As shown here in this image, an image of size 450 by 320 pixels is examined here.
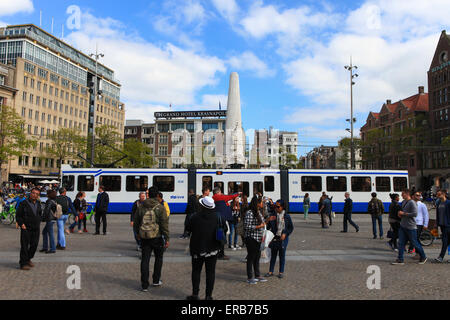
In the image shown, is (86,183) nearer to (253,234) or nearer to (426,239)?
(253,234)

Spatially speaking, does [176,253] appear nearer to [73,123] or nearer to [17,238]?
[17,238]

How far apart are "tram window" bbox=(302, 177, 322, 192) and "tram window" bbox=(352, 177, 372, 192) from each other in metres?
2.30

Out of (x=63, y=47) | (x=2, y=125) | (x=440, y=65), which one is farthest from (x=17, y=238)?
(x=63, y=47)

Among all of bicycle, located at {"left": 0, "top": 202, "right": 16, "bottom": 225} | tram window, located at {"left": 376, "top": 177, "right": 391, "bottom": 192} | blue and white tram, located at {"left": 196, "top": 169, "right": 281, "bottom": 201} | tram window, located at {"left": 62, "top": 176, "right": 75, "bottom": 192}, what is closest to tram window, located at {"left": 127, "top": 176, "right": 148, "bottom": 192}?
blue and white tram, located at {"left": 196, "top": 169, "right": 281, "bottom": 201}

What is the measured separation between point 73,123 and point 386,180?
245 feet

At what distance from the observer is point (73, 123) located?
8212 cm

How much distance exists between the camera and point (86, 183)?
76.1ft

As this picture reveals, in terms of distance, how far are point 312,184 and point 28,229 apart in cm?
1887

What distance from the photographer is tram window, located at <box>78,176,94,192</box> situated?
2317 centimetres

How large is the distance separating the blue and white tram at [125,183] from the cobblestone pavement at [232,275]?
11389 mm

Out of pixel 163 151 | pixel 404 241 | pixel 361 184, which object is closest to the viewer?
pixel 404 241

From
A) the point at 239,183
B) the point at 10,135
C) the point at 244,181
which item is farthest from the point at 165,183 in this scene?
the point at 10,135

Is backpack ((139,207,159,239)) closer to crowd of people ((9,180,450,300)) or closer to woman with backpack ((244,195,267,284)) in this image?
crowd of people ((9,180,450,300))

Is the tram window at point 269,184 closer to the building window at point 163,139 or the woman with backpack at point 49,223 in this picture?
the woman with backpack at point 49,223
